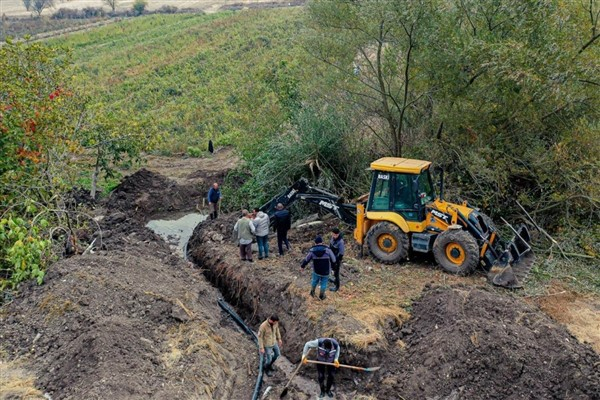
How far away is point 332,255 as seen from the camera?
37.9 feet

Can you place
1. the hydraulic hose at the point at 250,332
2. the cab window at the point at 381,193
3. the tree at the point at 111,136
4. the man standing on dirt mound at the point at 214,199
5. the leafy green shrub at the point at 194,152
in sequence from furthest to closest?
the leafy green shrub at the point at 194,152, the tree at the point at 111,136, the man standing on dirt mound at the point at 214,199, the cab window at the point at 381,193, the hydraulic hose at the point at 250,332

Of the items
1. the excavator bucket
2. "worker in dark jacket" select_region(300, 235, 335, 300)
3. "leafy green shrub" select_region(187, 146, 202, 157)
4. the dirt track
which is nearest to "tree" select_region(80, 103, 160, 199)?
"leafy green shrub" select_region(187, 146, 202, 157)

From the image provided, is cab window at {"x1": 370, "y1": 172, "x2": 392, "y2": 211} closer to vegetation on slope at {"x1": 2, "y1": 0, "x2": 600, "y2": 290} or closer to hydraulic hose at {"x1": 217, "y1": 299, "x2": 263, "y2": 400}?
vegetation on slope at {"x1": 2, "y1": 0, "x2": 600, "y2": 290}

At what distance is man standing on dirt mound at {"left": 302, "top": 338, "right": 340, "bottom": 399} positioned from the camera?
9578mm

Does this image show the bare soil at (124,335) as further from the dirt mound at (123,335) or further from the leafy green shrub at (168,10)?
the leafy green shrub at (168,10)

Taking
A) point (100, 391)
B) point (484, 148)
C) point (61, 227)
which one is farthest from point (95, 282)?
point (484, 148)

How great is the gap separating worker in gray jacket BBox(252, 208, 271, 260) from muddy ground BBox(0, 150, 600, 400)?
293 millimetres

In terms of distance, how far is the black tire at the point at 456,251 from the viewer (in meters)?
12.4

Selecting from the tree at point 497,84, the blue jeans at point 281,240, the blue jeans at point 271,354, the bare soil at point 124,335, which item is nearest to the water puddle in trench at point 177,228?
the bare soil at point 124,335

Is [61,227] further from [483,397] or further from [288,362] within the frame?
[483,397]

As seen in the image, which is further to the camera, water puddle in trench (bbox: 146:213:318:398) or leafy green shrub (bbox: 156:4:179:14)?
leafy green shrub (bbox: 156:4:179:14)

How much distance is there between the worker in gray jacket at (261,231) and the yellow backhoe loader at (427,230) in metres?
2.30

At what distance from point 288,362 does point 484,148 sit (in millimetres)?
7891

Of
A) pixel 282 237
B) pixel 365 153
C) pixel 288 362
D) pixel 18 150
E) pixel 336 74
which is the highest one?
pixel 336 74
